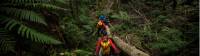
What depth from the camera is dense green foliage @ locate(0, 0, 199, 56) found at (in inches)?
245

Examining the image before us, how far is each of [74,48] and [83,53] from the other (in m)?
0.59

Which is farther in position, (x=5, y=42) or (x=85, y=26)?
(x=85, y=26)

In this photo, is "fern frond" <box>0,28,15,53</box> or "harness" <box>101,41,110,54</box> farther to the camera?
"harness" <box>101,41,110,54</box>

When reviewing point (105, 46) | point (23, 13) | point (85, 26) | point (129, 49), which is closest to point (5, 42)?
point (23, 13)

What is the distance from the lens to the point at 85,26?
32.3 ft

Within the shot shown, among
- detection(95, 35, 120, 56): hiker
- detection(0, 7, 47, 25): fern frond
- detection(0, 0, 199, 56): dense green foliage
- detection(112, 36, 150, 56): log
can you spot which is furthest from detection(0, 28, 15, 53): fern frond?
detection(112, 36, 150, 56): log

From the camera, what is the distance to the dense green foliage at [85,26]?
6234mm

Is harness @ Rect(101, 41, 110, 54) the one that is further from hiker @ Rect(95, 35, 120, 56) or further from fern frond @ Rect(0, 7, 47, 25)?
fern frond @ Rect(0, 7, 47, 25)

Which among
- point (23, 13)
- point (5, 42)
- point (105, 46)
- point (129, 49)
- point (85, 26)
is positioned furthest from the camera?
point (85, 26)

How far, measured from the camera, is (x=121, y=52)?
872 centimetres

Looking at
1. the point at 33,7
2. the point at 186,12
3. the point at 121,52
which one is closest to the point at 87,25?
the point at 121,52

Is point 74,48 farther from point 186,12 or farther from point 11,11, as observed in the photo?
point 186,12

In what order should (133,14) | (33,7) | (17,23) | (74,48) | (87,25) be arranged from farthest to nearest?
(133,14)
(87,25)
(74,48)
(33,7)
(17,23)

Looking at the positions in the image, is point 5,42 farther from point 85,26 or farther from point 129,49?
point 85,26
